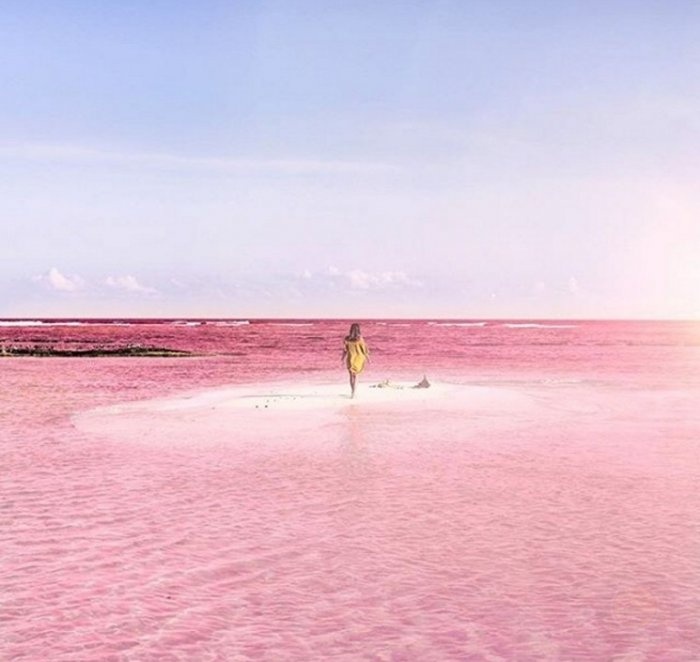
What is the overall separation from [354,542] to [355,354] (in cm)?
1579

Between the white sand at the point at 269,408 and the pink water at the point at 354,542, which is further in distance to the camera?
the white sand at the point at 269,408

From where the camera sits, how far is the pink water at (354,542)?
7078 millimetres

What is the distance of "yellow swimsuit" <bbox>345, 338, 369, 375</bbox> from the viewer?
25594 millimetres

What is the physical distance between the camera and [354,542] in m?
9.93

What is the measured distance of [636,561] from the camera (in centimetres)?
917

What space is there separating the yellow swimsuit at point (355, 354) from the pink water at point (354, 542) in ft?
16.1

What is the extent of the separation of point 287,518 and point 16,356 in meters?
52.6

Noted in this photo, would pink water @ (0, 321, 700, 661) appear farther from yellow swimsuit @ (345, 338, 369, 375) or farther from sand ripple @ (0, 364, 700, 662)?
yellow swimsuit @ (345, 338, 369, 375)

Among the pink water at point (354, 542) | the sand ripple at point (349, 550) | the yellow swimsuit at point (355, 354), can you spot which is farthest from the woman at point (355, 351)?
the sand ripple at point (349, 550)

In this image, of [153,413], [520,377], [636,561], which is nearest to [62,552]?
[636,561]

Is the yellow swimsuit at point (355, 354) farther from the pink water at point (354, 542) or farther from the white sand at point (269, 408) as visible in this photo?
the pink water at point (354, 542)

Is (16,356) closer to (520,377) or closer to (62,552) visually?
(520,377)

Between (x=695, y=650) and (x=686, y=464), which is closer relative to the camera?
(x=695, y=650)

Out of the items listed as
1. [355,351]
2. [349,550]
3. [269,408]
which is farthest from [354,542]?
[355,351]
